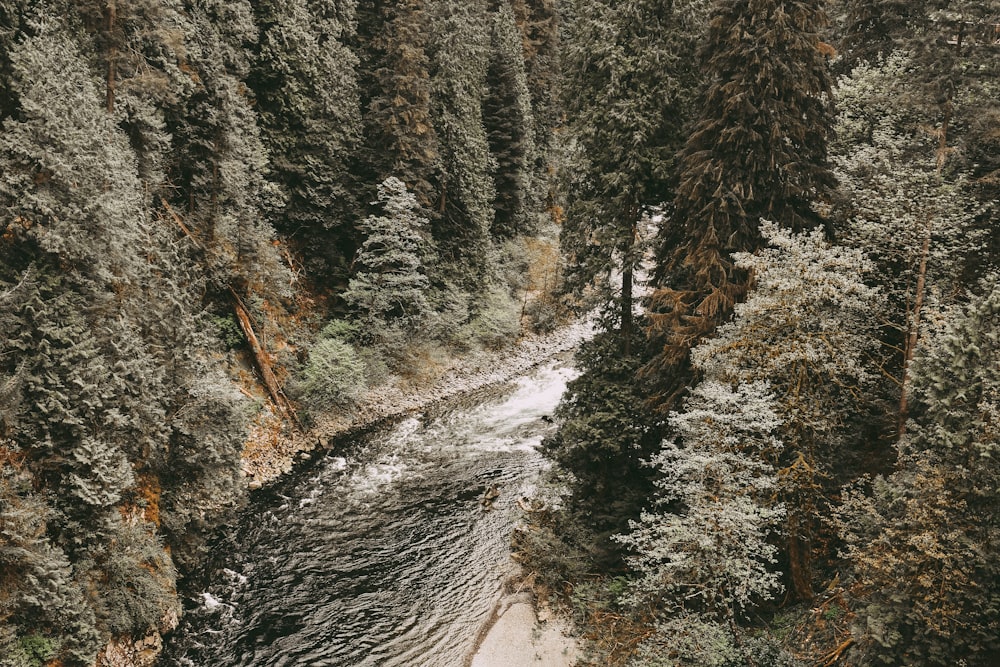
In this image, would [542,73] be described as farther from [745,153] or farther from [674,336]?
[674,336]

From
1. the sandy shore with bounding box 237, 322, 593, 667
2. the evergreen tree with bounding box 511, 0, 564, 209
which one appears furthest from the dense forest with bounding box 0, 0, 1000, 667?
the evergreen tree with bounding box 511, 0, 564, 209

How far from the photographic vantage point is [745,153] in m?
12.5

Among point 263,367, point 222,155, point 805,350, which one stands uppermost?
point 222,155

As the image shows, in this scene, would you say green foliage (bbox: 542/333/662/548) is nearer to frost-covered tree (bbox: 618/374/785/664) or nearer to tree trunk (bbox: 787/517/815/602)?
frost-covered tree (bbox: 618/374/785/664)

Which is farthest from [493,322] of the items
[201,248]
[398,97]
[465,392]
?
[201,248]

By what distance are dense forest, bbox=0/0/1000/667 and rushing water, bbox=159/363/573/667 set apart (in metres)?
1.30

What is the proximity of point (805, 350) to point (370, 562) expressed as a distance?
12833mm

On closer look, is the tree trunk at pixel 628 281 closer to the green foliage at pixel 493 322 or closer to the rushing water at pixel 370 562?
the rushing water at pixel 370 562

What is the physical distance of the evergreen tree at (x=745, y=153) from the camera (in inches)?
473

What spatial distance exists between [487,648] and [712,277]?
9817 millimetres

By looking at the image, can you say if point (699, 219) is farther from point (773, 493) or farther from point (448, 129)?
point (448, 129)

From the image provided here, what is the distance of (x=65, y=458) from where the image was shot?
443 inches

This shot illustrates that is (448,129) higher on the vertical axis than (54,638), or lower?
higher

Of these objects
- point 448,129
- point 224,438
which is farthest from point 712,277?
point 448,129
